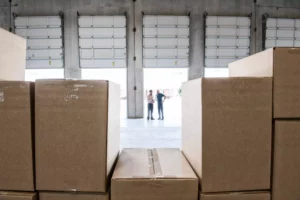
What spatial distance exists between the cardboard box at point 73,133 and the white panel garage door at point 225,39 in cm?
733

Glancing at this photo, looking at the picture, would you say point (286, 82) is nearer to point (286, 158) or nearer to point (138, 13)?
point (286, 158)

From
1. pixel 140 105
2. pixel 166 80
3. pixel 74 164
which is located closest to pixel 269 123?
pixel 74 164

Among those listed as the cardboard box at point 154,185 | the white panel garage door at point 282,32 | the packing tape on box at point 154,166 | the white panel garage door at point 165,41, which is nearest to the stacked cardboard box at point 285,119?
the cardboard box at point 154,185

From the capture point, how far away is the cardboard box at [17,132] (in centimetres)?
110

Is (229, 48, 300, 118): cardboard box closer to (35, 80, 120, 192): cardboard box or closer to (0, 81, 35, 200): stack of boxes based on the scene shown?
(35, 80, 120, 192): cardboard box

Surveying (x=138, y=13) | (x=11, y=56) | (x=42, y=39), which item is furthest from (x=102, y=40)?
→ (x=11, y=56)

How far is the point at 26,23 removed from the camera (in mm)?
7473

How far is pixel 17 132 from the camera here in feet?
3.63

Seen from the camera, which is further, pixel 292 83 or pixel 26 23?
pixel 26 23

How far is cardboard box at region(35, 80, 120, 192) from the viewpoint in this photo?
1085mm

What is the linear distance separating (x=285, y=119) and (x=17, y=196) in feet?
A: 5.11

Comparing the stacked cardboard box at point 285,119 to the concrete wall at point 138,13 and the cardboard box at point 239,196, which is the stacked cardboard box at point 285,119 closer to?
the cardboard box at point 239,196

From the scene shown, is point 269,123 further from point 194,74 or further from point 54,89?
point 194,74

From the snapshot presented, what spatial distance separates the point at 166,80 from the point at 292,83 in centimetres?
834
